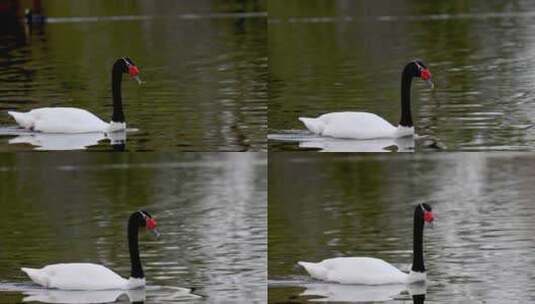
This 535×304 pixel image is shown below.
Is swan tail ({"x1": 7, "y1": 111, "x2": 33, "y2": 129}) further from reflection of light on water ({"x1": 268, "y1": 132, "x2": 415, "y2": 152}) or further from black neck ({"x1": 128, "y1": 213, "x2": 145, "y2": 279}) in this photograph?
reflection of light on water ({"x1": 268, "y1": 132, "x2": 415, "y2": 152})

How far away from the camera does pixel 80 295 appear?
11852mm

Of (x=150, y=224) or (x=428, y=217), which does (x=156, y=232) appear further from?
(x=428, y=217)

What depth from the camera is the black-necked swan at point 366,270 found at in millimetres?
11789

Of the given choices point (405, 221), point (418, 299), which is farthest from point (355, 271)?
point (405, 221)

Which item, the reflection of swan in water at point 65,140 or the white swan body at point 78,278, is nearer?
the white swan body at point 78,278

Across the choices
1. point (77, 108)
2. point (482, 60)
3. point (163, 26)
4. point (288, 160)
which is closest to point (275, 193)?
point (288, 160)

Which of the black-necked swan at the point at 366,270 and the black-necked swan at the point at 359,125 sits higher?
the black-necked swan at the point at 359,125

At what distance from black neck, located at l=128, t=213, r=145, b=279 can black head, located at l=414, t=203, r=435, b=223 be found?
151cm

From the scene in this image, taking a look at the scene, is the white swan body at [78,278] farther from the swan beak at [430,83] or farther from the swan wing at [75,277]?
the swan beak at [430,83]

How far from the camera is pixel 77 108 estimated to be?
41.8 feet

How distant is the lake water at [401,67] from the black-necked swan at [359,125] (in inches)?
2.4

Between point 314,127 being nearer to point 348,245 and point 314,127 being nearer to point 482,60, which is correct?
point 348,245

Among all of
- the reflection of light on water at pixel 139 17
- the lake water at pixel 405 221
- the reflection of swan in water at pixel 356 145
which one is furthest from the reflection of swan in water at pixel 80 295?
the reflection of light on water at pixel 139 17

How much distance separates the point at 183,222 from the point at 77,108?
88 cm
